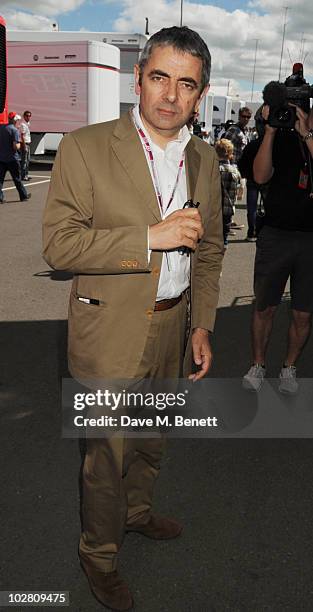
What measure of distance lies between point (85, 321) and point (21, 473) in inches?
53.8

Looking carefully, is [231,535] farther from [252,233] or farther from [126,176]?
[252,233]

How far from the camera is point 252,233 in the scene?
9422mm

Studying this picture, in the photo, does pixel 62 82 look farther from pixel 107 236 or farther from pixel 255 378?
pixel 107 236

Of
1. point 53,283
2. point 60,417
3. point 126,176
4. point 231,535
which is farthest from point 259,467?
point 53,283

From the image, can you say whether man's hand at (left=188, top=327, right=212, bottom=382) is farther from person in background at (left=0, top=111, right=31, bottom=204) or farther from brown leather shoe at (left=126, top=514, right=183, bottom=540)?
person in background at (left=0, top=111, right=31, bottom=204)

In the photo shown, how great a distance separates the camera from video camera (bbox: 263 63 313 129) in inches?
127

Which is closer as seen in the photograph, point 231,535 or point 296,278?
point 231,535

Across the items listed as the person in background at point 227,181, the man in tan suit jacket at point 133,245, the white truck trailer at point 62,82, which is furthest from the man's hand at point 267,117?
the white truck trailer at point 62,82

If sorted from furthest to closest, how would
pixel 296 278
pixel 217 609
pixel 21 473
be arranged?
1. pixel 296 278
2. pixel 21 473
3. pixel 217 609

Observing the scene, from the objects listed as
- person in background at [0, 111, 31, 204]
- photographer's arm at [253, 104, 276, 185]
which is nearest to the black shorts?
photographer's arm at [253, 104, 276, 185]

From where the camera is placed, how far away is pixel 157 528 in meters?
2.57

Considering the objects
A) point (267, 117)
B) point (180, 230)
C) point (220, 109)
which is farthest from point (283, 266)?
point (220, 109)

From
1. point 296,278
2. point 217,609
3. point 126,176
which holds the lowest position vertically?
point 217,609

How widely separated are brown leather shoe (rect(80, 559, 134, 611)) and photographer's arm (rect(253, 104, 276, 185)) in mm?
2375
